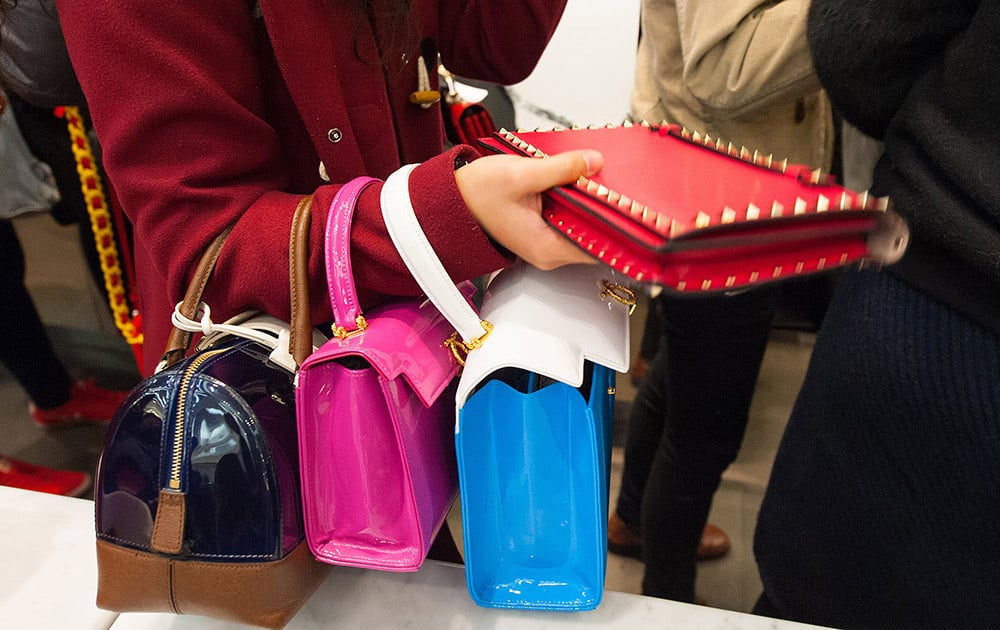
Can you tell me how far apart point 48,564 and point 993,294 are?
0.91 metres

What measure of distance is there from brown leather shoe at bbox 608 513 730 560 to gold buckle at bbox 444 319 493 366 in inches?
36.3

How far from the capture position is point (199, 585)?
1.59ft

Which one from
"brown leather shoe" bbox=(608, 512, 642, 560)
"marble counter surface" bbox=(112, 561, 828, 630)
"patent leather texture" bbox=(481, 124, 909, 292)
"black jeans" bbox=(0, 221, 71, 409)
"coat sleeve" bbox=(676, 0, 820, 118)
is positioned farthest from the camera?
"black jeans" bbox=(0, 221, 71, 409)

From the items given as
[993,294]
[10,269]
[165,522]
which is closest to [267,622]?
[165,522]

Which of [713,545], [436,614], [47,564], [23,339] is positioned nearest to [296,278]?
[436,614]

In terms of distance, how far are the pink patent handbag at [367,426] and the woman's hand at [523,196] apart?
10 centimetres

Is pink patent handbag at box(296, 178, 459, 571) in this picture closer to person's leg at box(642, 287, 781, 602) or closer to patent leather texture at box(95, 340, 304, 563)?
patent leather texture at box(95, 340, 304, 563)

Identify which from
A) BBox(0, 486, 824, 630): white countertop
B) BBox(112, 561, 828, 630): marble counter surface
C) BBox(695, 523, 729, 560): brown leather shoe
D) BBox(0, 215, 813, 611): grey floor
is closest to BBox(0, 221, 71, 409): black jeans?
BBox(0, 215, 813, 611): grey floor

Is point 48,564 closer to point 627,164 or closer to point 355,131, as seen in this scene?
point 355,131

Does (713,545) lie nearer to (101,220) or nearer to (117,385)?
(101,220)

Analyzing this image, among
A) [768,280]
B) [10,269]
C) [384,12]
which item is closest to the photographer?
[768,280]

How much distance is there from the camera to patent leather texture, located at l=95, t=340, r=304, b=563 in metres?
0.47

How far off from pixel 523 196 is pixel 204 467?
0.99ft

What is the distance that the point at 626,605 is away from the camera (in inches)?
23.2
